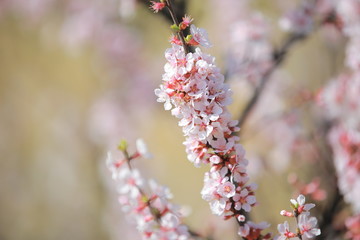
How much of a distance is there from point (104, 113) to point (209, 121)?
2615 millimetres

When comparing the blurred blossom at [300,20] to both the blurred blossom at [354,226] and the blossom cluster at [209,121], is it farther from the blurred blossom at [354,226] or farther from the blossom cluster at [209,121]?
the blossom cluster at [209,121]

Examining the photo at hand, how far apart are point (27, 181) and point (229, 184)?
165 inches

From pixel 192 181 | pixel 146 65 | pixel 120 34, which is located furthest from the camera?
pixel 192 181

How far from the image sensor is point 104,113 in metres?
3.36

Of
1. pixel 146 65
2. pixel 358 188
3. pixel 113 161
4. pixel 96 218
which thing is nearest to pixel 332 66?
pixel 358 188

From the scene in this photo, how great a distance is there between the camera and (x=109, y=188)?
325 cm

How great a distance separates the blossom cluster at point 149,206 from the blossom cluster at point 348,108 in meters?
0.67

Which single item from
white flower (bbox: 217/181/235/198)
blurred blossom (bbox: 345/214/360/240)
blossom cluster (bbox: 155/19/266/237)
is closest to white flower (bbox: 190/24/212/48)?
blossom cluster (bbox: 155/19/266/237)

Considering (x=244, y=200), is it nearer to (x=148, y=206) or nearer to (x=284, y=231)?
(x=284, y=231)

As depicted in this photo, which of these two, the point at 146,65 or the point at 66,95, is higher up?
the point at 66,95

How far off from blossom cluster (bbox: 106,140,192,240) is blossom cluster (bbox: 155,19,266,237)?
0.17 metres

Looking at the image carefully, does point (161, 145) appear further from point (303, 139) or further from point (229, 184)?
point (229, 184)

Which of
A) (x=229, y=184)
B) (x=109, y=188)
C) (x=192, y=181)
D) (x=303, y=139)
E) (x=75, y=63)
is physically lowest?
(x=229, y=184)

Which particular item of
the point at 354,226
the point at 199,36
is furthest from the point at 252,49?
the point at 199,36
